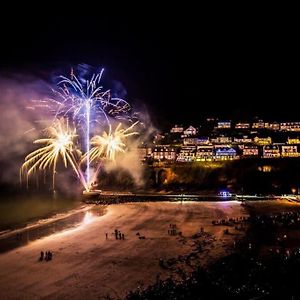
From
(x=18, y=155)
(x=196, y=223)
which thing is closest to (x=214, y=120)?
(x=18, y=155)

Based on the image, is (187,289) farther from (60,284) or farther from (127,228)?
(127,228)

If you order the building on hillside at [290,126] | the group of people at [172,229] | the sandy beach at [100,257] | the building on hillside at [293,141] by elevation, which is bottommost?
the sandy beach at [100,257]

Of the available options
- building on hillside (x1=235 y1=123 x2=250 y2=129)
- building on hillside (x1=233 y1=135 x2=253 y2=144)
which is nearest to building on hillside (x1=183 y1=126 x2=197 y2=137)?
building on hillside (x1=235 y1=123 x2=250 y2=129)

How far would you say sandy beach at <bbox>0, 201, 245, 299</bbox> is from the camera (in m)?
20.5

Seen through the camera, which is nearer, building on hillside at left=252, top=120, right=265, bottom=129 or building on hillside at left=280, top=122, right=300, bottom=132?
building on hillside at left=280, top=122, right=300, bottom=132

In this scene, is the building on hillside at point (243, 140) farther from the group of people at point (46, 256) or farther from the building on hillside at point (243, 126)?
the group of people at point (46, 256)

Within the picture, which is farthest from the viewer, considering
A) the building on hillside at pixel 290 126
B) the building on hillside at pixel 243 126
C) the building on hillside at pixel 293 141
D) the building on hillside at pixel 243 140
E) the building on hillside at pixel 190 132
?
the building on hillside at pixel 243 126

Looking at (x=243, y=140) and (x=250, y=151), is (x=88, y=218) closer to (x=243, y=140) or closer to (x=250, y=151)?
(x=250, y=151)

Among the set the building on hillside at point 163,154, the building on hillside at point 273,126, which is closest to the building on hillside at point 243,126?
the building on hillside at point 273,126

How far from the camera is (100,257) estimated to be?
26.2 m

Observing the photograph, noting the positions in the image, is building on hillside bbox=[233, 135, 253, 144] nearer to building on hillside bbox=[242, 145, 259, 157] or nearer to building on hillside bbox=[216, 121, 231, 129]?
building on hillside bbox=[242, 145, 259, 157]

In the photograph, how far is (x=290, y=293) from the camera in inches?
508

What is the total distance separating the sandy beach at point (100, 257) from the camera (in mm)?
20516

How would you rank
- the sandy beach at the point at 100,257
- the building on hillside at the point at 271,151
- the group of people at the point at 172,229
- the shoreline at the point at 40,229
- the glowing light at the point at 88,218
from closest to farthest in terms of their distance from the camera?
the sandy beach at the point at 100,257, the shoreline at the point at 40,229, the group of people at the point at 172,229, the glowing light at the point at 88,218, the building on hillside at the point at 271,151
